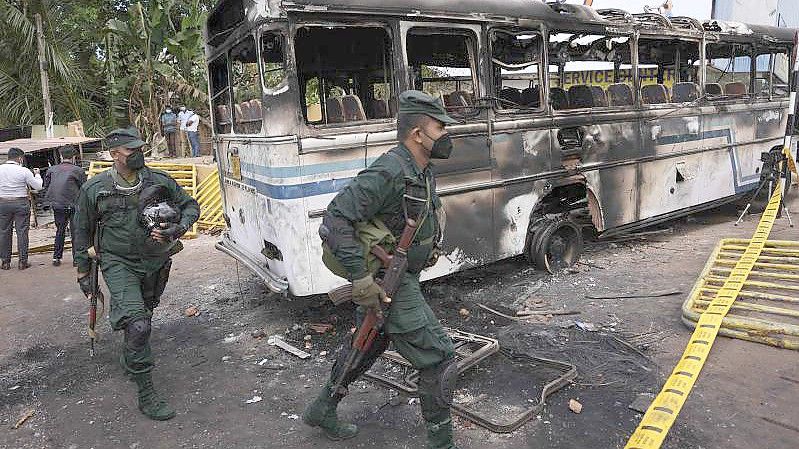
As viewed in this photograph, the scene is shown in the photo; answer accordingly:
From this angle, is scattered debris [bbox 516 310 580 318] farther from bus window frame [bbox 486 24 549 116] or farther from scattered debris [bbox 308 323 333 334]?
bus window frame [bbox 486 24 549 116]

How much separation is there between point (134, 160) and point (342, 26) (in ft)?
6.11

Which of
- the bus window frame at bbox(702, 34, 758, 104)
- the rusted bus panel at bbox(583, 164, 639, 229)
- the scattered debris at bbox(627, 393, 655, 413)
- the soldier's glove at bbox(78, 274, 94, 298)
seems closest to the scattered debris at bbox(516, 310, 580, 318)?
the scattered debris at bbox(627, 393, 655, 413)

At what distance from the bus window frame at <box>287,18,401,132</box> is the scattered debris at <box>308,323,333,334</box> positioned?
1755 millimetres

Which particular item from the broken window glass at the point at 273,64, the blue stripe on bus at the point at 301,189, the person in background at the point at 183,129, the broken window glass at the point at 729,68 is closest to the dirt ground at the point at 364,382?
the blue stripe on bus at the point at 301,189

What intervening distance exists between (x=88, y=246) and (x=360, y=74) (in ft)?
12.3

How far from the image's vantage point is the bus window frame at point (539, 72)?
17.6 feet

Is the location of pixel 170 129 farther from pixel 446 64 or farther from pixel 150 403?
pixel 150 403

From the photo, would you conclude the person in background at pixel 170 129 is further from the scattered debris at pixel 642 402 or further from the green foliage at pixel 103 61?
the scattered debris at pixel 642 402

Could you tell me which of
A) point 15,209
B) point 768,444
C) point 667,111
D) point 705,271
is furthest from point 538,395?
point 15,209

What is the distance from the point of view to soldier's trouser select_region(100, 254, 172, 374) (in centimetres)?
368

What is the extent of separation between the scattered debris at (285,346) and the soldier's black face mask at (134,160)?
1847mm

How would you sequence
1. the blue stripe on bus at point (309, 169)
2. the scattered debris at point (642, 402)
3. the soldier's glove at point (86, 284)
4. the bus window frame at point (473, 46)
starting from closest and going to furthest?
the scattered debris at point (642, 402) → the soldier's glove at point (86, 284) → the blue stripe on bus at point (309, 169) → the bus window frame at point (473, 46)

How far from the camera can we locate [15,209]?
8.12 meters

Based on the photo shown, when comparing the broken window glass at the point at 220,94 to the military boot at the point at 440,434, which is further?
the broken window glass at the point at 220,94
